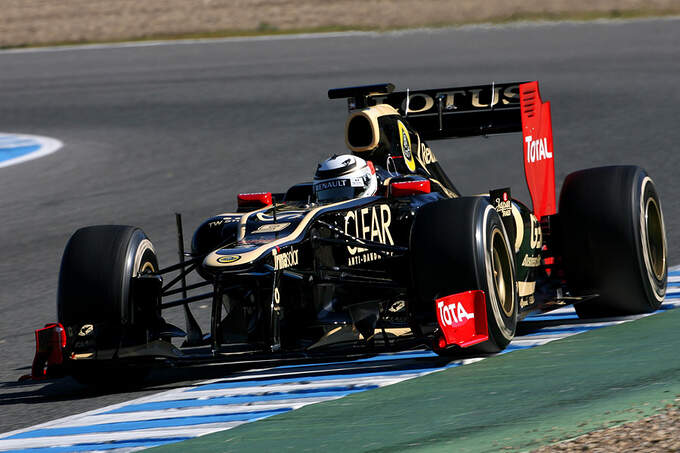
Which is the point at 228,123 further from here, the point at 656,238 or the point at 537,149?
the point at 656,238

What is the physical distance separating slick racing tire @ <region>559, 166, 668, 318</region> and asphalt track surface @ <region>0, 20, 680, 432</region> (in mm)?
2324

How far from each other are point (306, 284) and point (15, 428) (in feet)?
5.47

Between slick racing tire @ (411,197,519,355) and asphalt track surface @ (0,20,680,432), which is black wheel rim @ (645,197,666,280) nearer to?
slick racing tire @ (411,197,519,355)

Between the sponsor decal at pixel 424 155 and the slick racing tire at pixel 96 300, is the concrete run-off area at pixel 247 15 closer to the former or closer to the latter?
the sponsor decal at pixel 424 155

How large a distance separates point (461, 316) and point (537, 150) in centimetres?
227

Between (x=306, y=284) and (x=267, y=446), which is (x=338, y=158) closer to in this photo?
(x=306, y=284)

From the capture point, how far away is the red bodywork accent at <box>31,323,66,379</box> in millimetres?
6543

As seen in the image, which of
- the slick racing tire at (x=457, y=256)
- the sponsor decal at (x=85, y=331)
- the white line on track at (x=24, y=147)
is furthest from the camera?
the white line on track at (x=24, y=147)

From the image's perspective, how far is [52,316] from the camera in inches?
357

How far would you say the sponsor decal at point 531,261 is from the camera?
743cm

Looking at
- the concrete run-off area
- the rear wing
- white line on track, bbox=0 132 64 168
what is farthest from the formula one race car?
the concrete run-off area

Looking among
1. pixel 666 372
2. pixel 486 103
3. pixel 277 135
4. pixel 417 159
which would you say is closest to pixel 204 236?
pixel 417 159

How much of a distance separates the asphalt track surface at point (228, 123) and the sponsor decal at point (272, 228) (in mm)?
885

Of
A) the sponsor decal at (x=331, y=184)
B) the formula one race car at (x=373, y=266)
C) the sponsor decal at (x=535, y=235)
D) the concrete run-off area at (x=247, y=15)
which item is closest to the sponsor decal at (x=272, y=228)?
the formula one race car at (x=373, y=266)
